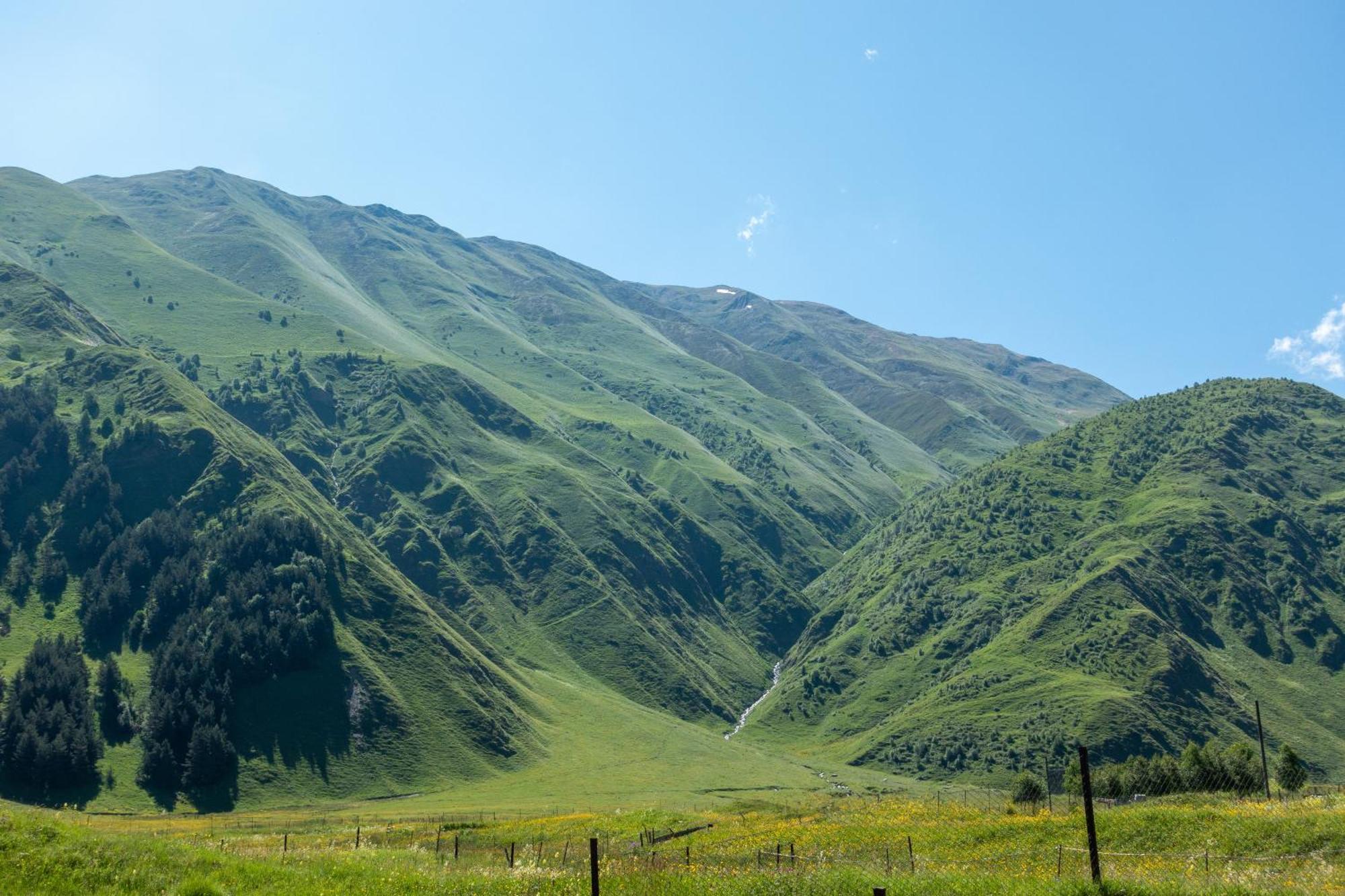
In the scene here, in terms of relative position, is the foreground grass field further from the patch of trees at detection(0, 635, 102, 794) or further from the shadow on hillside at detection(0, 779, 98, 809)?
the patch of trees at detection(0, 635, 102, 794)

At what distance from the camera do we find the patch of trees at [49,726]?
11269cm

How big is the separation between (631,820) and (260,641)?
8995cm

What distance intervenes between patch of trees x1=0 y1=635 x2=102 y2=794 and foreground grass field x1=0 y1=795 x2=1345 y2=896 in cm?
6995

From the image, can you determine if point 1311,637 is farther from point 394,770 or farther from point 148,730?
point 148,730

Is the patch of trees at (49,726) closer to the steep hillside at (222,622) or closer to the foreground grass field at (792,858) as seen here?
the steep hillside at (222,622)

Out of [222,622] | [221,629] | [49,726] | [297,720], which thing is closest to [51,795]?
[49,726]

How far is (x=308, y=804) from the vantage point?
124 metres

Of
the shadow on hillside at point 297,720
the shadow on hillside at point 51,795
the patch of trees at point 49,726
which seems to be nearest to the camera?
the shadow on hillside at point 51,795

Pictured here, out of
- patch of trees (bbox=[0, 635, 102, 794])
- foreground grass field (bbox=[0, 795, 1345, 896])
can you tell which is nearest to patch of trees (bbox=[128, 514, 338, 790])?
patch of trees (bbox=[0, 635, 102, 794])

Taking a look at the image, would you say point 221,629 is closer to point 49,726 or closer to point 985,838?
point 49,726

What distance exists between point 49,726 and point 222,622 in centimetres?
3384

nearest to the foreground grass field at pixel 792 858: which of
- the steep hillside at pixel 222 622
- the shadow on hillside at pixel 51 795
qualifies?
the shadow on hillside at pixel 51 795

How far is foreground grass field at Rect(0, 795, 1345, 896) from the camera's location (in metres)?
31.2

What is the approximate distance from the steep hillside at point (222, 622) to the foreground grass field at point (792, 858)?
72601 millimetres
